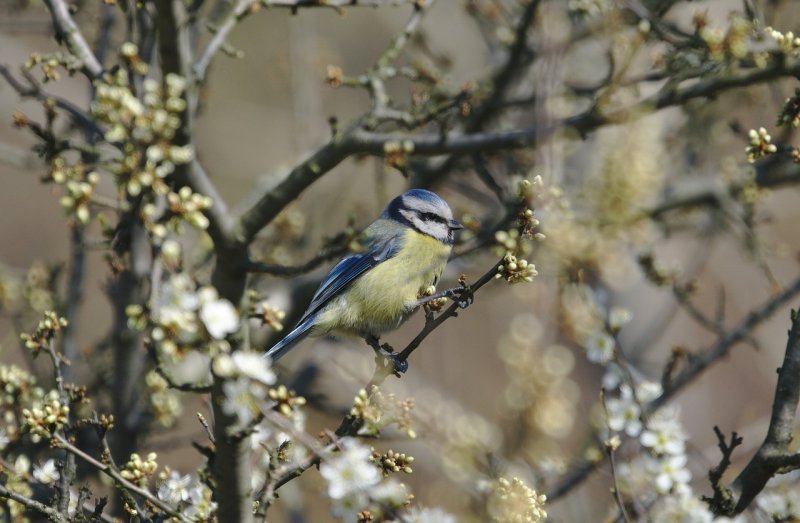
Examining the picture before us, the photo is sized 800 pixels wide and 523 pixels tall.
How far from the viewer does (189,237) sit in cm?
556

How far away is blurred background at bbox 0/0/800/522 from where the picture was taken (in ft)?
11.8

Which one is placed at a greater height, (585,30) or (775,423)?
(585,30)

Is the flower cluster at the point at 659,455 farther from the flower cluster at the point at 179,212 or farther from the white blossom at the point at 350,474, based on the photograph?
the flower cluster at the point at 179,212

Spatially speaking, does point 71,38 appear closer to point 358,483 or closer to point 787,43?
point 358,483

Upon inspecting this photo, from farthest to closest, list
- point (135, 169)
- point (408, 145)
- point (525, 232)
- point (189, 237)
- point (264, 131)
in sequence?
point (264, 131)
point (189, 237)
point (408, 145)
point (525, 232)
point (135, 169)

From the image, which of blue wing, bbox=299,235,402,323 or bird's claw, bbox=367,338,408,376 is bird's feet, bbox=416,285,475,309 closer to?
bird's claw, bbox=367,338,408,376

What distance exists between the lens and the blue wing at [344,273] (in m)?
3.83

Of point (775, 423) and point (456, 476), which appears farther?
point (456, 476)

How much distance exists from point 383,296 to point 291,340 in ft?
1.54

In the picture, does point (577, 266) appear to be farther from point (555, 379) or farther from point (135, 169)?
point (135, 169)

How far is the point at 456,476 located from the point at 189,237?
239cm

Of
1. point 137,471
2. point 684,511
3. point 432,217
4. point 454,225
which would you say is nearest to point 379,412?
point 137,471

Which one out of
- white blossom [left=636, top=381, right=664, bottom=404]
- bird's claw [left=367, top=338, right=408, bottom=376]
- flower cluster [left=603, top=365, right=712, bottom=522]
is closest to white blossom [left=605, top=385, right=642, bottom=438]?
flower cluster [left=603, top=365, right=712, bottom=522]

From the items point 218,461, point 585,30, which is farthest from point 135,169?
point 585,30
